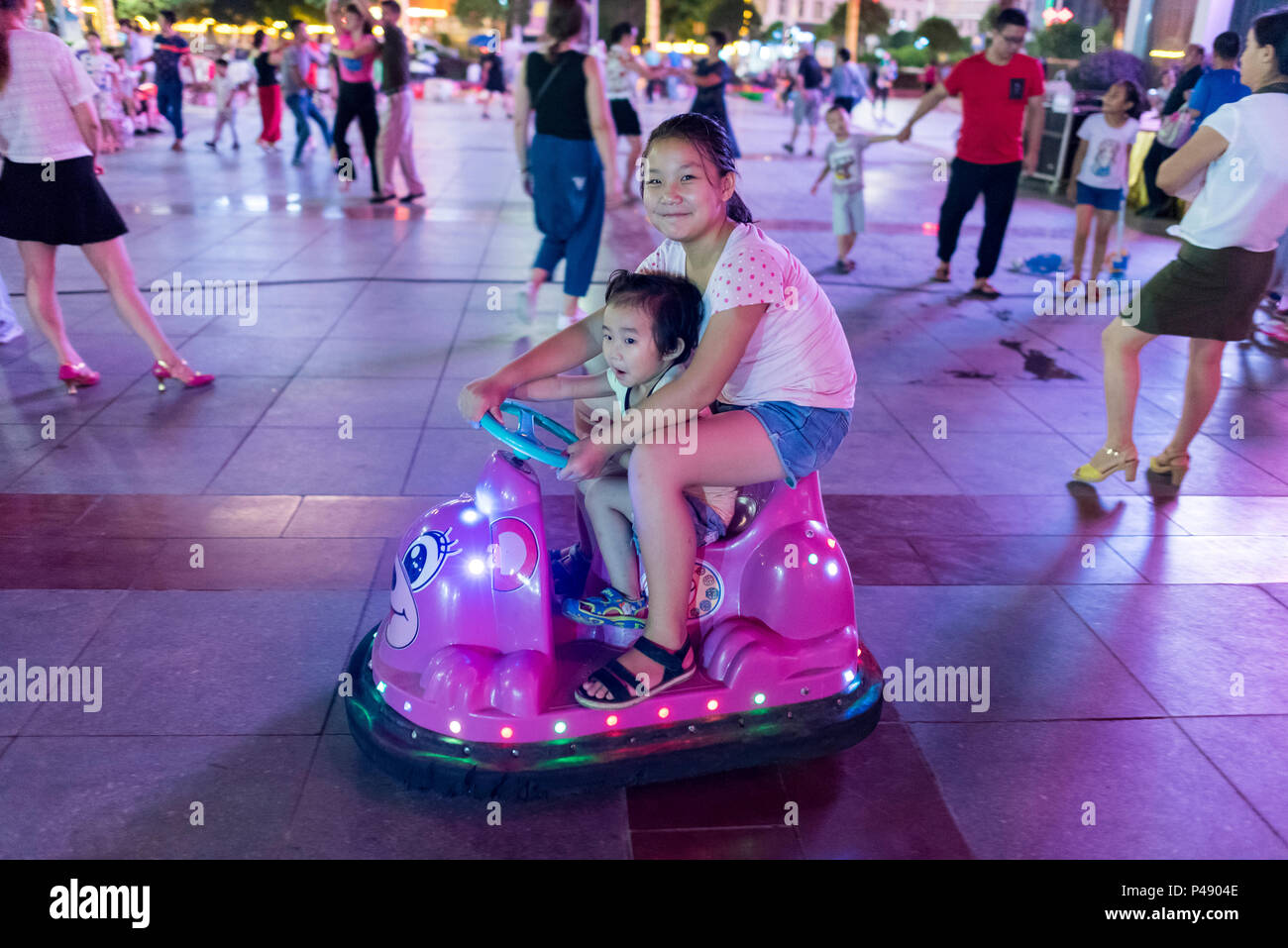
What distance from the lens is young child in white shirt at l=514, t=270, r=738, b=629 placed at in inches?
97.7

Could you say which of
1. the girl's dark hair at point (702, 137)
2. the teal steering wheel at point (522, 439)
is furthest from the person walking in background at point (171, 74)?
the girl's dark hair at point (702, 137)

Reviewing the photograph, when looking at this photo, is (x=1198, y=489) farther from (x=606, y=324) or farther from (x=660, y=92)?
(x=660, y=92)

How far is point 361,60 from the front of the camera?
10.2 meters

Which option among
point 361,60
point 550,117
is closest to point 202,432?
point 550,117

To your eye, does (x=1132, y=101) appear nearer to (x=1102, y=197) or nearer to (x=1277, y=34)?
(x=1102, y=197)

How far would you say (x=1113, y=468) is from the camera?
4355 mm

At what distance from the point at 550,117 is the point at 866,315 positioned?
2.50 meters

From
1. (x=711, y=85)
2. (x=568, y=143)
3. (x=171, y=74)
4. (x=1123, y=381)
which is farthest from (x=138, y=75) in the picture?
(x=1123, y=381)

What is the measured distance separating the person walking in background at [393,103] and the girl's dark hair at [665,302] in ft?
28.6

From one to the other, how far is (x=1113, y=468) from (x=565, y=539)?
238 cm

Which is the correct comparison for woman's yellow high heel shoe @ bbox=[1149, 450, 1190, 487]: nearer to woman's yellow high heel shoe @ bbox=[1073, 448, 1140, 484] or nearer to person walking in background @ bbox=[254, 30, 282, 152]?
woman's yellow high heel shoe @ bbox=[1073, 448, 1140, 484]

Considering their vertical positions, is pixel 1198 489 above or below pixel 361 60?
below

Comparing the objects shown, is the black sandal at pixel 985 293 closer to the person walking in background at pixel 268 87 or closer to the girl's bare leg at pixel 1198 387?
the girl's bare leg at pixel 1198 387
